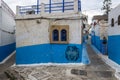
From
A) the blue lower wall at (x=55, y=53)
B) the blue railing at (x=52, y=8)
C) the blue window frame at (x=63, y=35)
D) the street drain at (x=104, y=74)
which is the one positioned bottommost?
the street drain at (x=104, y=74)

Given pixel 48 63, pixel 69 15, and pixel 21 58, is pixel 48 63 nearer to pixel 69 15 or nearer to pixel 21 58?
pixel 21 58

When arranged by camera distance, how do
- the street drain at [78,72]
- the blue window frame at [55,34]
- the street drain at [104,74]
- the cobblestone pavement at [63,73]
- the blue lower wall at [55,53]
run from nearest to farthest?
the cobblestone pavement at [63,73] < the street drain at [104,74] < the street drain at [78,72] < the blue lower wall at [55,53] < the blue window frame at [55,34]

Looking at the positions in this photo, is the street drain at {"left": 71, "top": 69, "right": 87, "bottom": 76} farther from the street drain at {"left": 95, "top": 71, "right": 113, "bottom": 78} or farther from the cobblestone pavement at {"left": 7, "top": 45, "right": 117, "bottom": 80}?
the street drain at {"left": 95, "top": 71, "right": 113, "bottom": 78}

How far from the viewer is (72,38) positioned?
47.9ft

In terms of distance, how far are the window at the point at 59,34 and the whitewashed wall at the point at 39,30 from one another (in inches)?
9.0

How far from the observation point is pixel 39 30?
48.6 feet

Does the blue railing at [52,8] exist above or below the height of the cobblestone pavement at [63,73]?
above

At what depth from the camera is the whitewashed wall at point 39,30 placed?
14.5m

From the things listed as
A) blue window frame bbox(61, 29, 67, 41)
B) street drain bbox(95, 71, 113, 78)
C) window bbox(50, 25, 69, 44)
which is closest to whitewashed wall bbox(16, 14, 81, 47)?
window bbox(50, 25, 69, 44)

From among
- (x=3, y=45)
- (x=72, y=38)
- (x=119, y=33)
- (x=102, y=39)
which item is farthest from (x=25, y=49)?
(x=102, y=39)

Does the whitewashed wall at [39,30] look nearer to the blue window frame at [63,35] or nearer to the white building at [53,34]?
the white building at [53,34]

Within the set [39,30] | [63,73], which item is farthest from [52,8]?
[63,73]

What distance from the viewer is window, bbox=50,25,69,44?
1460 cm

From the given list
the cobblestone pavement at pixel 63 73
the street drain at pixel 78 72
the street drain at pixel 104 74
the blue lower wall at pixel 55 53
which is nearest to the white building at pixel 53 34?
the blue lower wall at pixel 55 53
